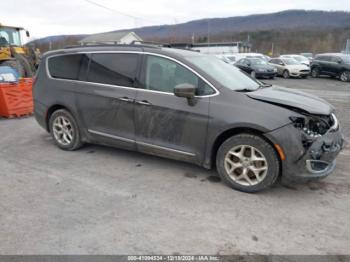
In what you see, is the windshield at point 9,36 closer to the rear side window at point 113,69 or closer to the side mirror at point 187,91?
the rear side window at point 113,69

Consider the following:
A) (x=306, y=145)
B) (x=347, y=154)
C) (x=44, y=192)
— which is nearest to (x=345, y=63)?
(x=347, y=154)

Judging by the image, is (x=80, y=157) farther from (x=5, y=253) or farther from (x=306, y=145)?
(x=306, y=145)

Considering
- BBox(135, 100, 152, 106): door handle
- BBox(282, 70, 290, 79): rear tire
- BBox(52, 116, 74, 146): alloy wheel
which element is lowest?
BBox(282, 70, 290, 79): rear tire

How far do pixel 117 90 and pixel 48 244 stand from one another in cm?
240

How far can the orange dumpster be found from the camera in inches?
304

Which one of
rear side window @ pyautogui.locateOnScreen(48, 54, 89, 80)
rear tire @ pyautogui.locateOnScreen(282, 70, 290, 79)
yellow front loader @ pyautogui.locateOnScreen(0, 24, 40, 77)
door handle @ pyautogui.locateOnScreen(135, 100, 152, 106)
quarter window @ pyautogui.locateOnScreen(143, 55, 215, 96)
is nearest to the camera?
quarter window @ pyautogui.locateOnScreen(143, 55, 215, 96)

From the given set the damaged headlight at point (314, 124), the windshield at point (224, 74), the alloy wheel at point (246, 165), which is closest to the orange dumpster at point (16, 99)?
the windshield at point (224, 74)

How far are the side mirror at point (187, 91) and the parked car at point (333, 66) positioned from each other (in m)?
19.0

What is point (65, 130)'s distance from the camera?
5.24 meters

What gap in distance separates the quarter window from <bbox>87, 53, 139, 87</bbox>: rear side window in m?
0.25

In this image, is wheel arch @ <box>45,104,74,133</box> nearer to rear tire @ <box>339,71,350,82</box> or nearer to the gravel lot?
the gravel lot

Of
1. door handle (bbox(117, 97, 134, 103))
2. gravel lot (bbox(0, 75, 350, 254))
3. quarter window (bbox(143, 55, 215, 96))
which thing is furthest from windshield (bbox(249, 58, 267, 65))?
door handle (bbox(117, 97, 134, 103))

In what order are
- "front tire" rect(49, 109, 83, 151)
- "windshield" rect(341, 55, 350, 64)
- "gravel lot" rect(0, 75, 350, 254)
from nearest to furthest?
"gravel lot" rect(0, 75, 350, 254) → "front tire" rect(49, 109, 83, 151) → "windshield" rect(341, 55, 350, 64)

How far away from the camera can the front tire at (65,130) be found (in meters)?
5.12
